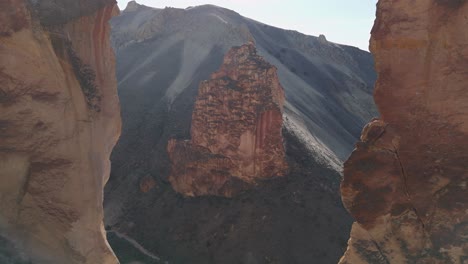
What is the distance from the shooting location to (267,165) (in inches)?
1783

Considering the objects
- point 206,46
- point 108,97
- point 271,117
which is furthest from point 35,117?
point 206,46

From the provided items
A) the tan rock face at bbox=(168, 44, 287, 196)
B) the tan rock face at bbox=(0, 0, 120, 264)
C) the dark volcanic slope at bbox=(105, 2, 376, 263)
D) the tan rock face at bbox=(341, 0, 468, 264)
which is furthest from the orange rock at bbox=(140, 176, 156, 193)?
the tan rock face at bbox=(341, 0, 468, 264)

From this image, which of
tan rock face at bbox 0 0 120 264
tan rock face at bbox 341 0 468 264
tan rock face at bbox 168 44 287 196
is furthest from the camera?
tan rock face at bbox 168 44 287 196

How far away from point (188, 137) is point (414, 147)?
44.4m

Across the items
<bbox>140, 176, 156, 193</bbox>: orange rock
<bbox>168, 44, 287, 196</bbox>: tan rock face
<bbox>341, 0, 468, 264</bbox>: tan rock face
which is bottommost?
<bbox>140, 176, 156, 193</bbox>: orange rock

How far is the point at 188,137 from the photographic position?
54250 millimetres

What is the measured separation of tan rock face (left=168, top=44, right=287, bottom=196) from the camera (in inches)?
1754

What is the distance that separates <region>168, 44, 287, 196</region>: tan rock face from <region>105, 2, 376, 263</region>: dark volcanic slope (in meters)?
1.95

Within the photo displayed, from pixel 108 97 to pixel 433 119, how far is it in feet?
30.1

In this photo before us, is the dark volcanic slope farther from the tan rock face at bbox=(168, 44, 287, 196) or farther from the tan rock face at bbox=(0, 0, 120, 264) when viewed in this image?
the tan rock face at bbox=(0, 0, 120, 264)

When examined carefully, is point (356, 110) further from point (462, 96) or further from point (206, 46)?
point (462, 96)

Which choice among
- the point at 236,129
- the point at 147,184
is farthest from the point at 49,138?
the point at 147,184

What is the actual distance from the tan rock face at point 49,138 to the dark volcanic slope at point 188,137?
3079 centimetres

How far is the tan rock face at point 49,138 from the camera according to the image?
9.69 meters
